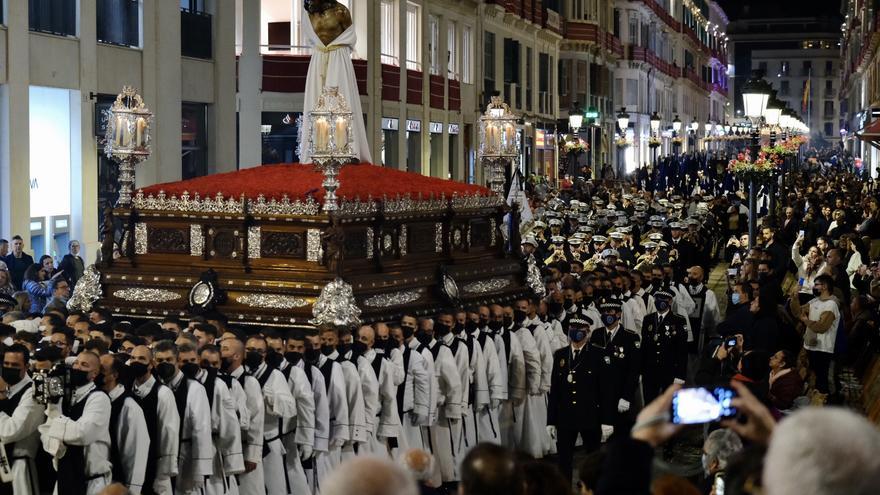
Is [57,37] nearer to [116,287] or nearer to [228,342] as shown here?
[116,287]

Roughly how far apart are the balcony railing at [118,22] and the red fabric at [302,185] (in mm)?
8779

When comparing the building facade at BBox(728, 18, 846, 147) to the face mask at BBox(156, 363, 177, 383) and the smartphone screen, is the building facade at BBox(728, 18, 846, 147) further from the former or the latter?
the smartphone screen

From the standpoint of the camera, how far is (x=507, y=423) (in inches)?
623

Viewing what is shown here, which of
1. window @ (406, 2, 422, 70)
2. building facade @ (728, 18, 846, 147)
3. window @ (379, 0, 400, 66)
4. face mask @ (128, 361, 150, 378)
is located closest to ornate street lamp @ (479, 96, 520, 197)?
face mask @ (128, 361, 150, 378)

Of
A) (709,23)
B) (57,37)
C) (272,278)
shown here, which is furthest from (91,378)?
(709,23)

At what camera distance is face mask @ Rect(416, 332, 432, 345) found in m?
14.9

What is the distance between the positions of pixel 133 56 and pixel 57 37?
266 centimetres

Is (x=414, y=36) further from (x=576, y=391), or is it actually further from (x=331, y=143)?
(x=576, y=391)

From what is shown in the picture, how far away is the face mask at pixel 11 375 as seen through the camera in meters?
11.3

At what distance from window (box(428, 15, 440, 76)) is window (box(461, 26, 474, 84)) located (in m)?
2.84

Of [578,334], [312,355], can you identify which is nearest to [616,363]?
[578,334]

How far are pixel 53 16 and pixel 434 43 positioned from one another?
19386 mm

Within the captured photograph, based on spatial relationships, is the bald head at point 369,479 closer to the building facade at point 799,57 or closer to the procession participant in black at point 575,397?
the procession participant in black at point 575,397

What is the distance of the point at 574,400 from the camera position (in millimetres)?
14242
